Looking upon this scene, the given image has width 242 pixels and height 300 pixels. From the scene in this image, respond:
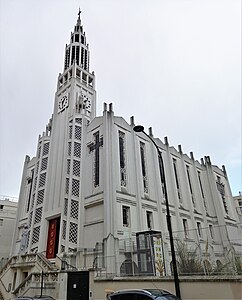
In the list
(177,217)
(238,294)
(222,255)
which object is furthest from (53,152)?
(238,294)

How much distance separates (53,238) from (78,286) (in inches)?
429

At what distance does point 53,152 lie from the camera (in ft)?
96.2

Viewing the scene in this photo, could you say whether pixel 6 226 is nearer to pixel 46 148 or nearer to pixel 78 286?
pixel 46 148

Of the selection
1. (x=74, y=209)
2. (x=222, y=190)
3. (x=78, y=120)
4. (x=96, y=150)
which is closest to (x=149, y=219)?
(x=74, y=209)

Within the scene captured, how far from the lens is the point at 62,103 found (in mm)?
33156

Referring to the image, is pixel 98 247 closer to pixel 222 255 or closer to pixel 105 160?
pixel 105 160

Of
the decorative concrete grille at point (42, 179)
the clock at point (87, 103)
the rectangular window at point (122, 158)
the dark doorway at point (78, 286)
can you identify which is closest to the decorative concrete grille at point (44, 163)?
the decorative concrete grille at point (42, 179)

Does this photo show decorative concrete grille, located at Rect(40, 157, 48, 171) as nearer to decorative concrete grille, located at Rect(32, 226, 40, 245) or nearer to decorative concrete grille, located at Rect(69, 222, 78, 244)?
decorative concrete grille, located at Rect(32, 226, 40, 245)

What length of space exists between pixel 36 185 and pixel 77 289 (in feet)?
55.7

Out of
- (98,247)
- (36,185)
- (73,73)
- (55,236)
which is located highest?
(73,73)

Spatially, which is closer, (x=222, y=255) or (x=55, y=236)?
(x=222, y=255)

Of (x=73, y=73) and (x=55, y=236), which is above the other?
(x=73, y=73)

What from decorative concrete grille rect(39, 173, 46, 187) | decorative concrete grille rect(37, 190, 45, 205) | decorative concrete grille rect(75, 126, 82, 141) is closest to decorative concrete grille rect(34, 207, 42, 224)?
decorative concrete grille rect(37, 190, 45, 205)

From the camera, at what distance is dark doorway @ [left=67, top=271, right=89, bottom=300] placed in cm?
1356
